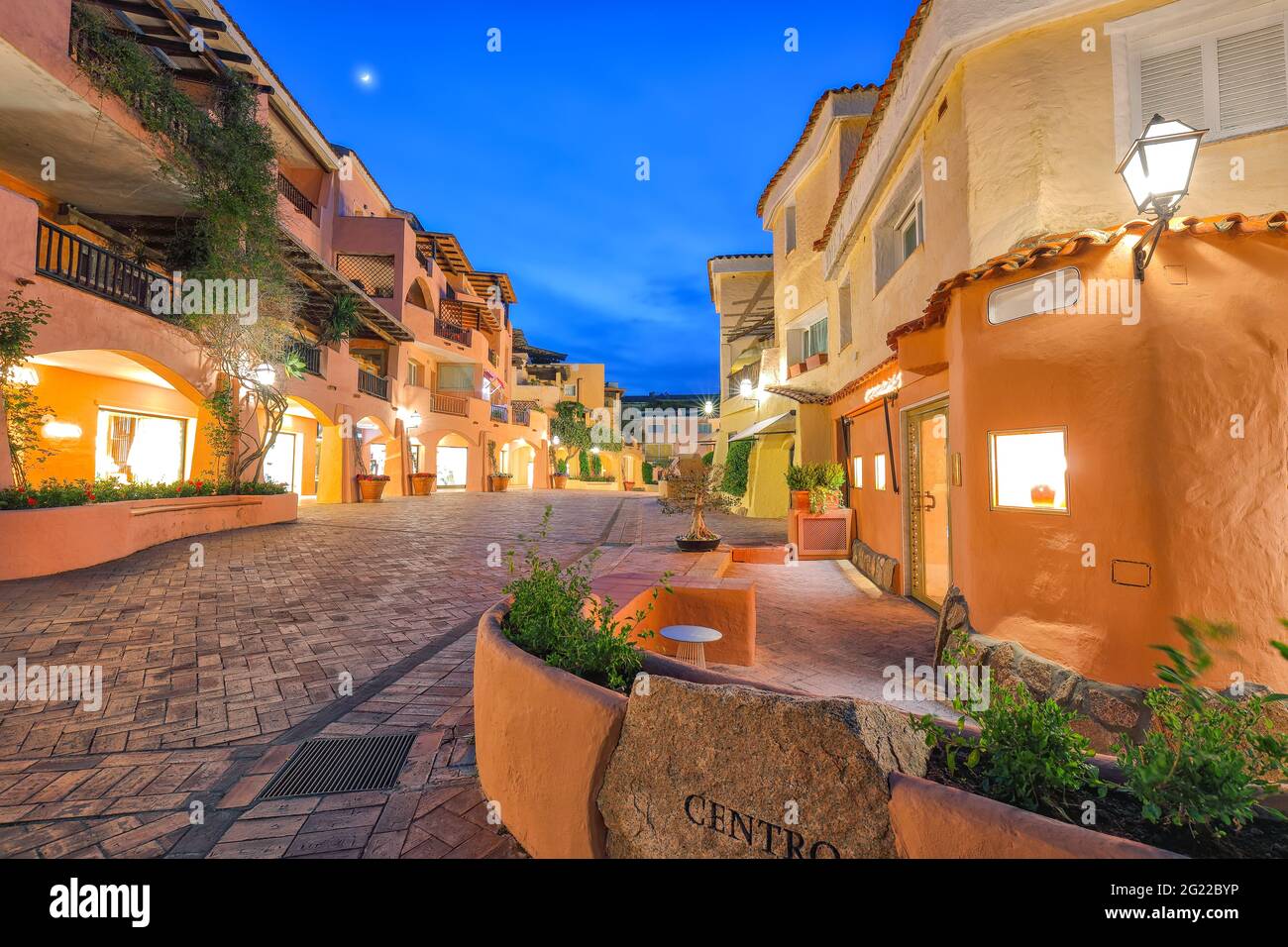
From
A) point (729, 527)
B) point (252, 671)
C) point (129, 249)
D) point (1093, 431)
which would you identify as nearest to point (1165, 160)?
point (1093, 431)

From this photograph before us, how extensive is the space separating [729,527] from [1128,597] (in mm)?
9861

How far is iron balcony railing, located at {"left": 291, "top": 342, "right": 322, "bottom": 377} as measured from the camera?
49.0ft

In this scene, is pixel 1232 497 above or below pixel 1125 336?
below

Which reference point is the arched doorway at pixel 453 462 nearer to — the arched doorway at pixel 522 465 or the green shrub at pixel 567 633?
the arched doorway at pixel 522 465

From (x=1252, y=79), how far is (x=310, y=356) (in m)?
18.7

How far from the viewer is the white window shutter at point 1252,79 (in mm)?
4488

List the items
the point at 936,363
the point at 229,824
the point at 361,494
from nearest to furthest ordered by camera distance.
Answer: the point at 229,824
the point at 936,363
the point at 361,494

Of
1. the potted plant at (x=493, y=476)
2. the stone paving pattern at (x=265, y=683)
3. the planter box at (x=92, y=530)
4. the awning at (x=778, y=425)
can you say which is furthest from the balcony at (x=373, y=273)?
the awning at (x=778, y=425)

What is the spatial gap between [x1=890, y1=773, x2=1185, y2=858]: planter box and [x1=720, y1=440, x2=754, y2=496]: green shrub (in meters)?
16.7

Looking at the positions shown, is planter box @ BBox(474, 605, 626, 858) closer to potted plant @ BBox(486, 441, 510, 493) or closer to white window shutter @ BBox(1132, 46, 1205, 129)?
white window shutter @ BBox(1132, 46, 1205, 129)


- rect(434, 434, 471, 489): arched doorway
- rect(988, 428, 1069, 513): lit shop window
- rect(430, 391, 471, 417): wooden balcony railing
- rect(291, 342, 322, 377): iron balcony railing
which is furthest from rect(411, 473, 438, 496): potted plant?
rect(988, 428, 1069, 513): lit shop window

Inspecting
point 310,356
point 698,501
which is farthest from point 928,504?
point 310,356
